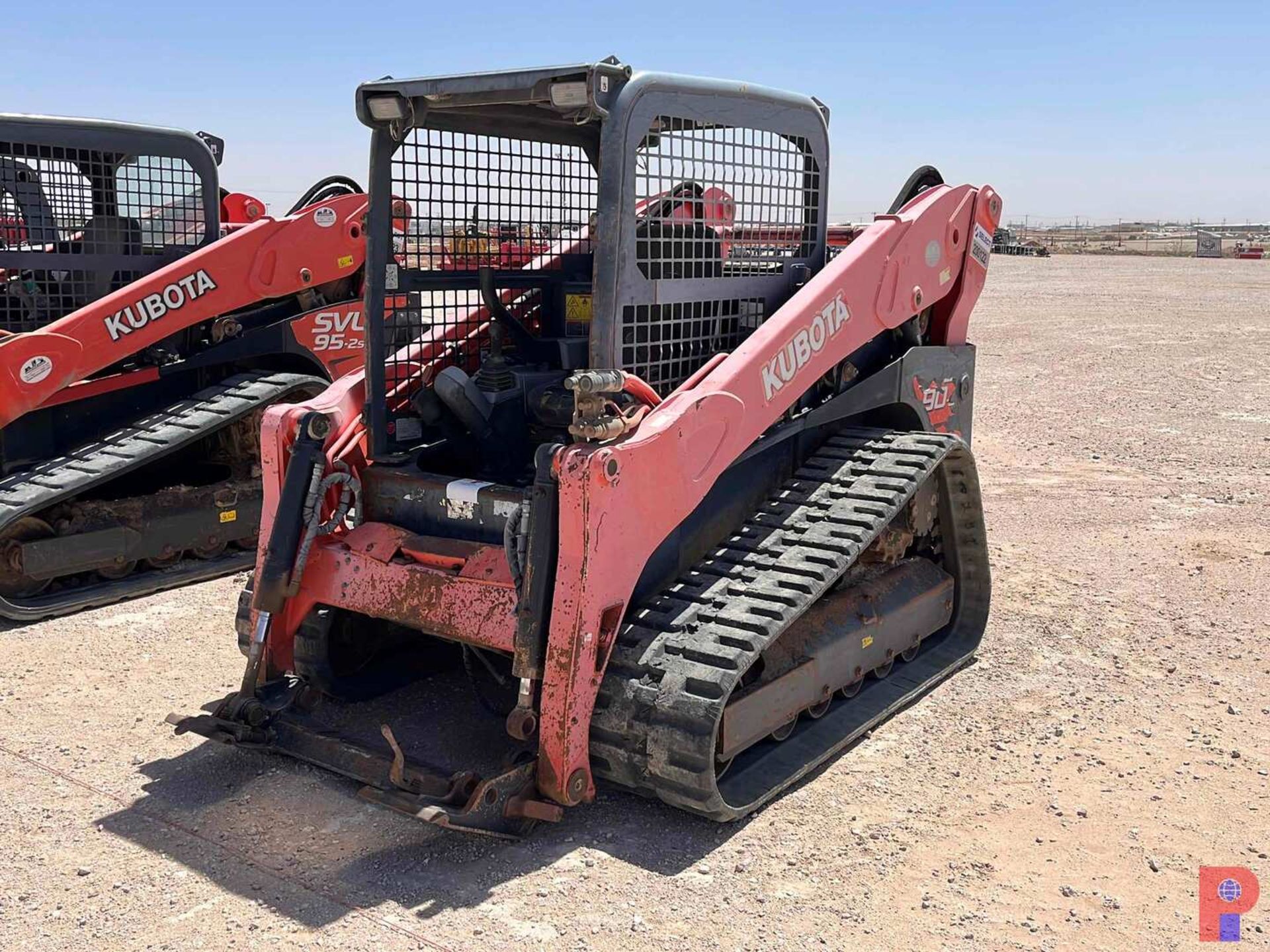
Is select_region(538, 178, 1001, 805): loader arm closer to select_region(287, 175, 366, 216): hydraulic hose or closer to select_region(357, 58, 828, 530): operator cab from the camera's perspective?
select_region(357, 58, 828, 530): operator cab

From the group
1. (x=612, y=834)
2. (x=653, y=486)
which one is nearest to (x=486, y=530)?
(x=653, y=486)

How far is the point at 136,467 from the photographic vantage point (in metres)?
7.15

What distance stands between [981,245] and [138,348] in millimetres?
4628

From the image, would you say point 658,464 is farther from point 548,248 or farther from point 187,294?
point 187,294

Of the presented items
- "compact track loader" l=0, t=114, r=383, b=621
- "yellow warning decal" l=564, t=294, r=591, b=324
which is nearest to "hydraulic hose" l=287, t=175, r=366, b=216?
"compact track loader" l=0, t=114, r=383, b=621

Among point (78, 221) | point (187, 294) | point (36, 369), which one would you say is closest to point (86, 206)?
point (78, 221)

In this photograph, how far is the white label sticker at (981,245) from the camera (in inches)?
246

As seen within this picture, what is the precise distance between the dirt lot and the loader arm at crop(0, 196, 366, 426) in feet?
4.38

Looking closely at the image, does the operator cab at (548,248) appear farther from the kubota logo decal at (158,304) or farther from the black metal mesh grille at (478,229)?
the kubota logo decal at (158,304)

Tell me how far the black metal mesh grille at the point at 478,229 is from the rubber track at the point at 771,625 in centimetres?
151

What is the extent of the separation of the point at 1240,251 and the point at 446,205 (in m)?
53.9

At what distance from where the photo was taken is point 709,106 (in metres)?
4.86

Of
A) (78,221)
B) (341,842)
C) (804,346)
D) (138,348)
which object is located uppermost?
(78,221)

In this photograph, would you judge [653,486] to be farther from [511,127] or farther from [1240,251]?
[1240,251]
